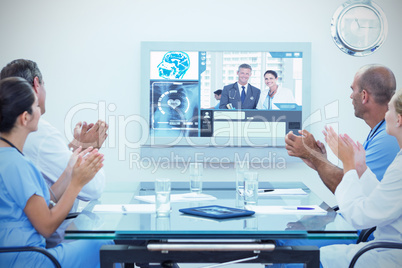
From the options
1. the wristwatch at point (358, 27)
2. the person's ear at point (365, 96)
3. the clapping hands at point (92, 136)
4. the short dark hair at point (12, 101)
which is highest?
the wristwatch at point (358, 27)

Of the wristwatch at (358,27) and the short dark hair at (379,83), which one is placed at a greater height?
the wristwatch at (358,27)

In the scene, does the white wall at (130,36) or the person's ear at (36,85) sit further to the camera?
the white wall at (130,36)

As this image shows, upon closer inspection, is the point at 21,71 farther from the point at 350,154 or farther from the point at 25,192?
the point at 350,154

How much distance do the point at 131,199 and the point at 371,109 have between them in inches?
65.5

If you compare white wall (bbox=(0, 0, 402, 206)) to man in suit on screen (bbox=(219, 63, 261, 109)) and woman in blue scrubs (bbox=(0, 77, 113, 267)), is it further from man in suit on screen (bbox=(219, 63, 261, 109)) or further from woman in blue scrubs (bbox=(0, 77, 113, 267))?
woman in blue scrubs (bbox=(0, 77, 113, 267))

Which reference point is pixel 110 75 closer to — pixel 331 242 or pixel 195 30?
pixel 195 30

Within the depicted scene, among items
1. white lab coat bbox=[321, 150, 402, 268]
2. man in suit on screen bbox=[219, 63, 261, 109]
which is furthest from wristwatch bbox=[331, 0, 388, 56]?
white lab coat bbox=[321, 150, 402, 268]

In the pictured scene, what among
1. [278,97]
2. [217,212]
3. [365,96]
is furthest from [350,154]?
[278,97]

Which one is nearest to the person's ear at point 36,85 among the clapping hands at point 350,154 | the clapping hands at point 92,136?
the clapping hands at point 92,136

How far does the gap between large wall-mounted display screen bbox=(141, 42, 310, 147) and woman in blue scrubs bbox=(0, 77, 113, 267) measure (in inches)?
82.3

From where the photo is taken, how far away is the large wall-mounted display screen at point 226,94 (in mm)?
4445

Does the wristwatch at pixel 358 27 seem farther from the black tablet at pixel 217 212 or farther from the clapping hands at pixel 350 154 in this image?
the black tablet at pixel 217 212

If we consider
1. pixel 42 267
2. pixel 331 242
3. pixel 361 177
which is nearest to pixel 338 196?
pixel 361 177

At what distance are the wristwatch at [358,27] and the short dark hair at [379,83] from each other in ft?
4.03
